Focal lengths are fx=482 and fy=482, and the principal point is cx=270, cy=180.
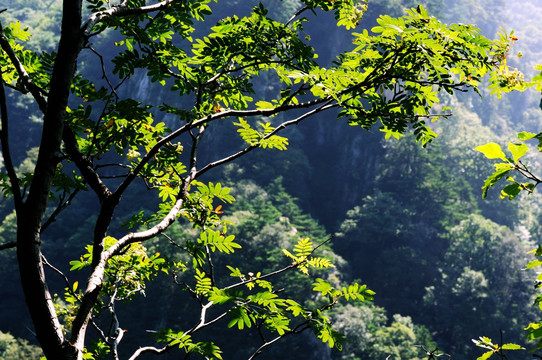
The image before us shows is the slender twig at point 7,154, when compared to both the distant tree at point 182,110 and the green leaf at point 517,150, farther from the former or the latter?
the green leaf at point 517,150

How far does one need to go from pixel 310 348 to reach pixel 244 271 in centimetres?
613

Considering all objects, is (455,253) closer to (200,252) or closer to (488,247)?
(488,247)

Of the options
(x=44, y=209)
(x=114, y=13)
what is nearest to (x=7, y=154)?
(x=44, y=209)

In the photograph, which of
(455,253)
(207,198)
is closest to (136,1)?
(207,198)

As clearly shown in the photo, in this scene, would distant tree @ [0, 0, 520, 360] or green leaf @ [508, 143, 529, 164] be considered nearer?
green leaf @ [508, 143, 529, 164]

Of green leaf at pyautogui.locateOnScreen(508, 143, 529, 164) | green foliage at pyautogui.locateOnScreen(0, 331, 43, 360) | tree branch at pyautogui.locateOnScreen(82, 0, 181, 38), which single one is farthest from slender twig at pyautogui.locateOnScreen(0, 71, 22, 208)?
green foliage at pyautogui.locateOnScreen(0, 331, 43, 360)

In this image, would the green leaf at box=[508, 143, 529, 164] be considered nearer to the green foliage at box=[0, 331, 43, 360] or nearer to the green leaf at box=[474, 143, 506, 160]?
the green leaf at box=[474, 143, 506, 160]

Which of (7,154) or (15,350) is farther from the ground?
(7,154)

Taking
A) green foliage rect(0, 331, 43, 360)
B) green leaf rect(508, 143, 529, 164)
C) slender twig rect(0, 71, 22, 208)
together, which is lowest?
green foliage rect(0, 331, 43, 360)

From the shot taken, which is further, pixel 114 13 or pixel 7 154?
pixel 114 13

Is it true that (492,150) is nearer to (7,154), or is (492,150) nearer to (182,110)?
(7,154)

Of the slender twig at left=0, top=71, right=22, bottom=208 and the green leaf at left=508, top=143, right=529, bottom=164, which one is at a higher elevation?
the slender twig at left=0, top=71, right=22, bottom=208

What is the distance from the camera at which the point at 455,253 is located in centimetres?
3569

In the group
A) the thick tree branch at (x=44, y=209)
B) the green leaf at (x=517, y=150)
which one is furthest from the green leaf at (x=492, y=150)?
the thick tree branch at (x=44, y=209)
